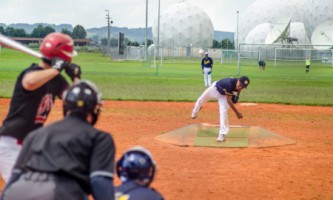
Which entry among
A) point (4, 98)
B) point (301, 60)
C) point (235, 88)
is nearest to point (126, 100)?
point (4, 98)

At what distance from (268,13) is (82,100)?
96.8 m

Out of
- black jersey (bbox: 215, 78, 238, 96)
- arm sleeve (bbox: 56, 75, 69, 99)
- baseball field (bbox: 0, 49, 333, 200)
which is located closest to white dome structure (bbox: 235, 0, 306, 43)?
baseball field (bbox: 0, 49, 333, 200)

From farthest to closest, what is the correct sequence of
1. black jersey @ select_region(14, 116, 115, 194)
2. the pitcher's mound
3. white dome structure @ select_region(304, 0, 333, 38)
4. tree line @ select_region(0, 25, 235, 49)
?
tree line @ select_region(0, 25, 235, 49), white dome structure @ select_region(304, 0, 333, 38), the pitcher's mound, black jersey @ select_region(14, 116, 115, 194)

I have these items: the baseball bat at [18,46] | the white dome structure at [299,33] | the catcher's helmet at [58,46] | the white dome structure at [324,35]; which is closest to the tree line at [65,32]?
the white dome structure at [299,33]

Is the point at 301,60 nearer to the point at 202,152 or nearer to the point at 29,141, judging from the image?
the point at 202,152

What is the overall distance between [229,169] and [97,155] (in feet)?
24.1

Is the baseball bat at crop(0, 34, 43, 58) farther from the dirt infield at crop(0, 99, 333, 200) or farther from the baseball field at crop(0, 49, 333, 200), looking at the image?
the dirt infield at crop(0, 99, 333, 200)

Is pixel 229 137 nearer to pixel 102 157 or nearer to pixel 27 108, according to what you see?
pixel 27 108

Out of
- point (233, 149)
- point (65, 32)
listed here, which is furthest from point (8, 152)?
point (65, 32)

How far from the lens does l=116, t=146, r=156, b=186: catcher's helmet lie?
4039mm

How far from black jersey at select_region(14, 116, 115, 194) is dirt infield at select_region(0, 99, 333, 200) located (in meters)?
4.89

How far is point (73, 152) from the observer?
395 centimetres

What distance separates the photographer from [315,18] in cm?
9356

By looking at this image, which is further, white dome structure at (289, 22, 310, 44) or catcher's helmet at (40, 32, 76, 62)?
white dome structure at (289, 22, 310, 44)
